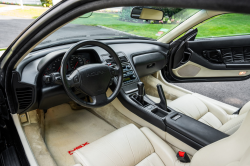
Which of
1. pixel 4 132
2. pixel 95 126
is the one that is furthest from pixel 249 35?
pixel 4 132

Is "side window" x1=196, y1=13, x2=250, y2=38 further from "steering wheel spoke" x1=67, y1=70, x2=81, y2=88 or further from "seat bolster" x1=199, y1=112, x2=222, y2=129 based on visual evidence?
"steering wheel spoke" x1=67, y1=70, x2=81, y2=88

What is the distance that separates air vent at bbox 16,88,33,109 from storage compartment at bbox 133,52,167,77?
112cm

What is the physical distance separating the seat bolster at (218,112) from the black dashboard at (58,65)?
29.7 inches

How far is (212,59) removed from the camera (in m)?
2.47

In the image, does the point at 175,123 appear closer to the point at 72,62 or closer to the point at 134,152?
the point at 134,152

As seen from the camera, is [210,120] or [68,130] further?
[68,130]

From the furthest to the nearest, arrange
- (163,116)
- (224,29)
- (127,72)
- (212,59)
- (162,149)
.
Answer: (224,29) < (212,59) < (127,72) < (163,116) < (162,149)

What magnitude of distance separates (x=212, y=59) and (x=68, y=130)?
6.32 feet

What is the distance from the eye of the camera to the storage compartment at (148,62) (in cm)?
222

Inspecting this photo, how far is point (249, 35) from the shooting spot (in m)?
2.39

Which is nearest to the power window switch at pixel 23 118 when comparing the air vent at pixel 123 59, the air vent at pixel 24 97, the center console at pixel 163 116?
the air vent at pixel 24 97

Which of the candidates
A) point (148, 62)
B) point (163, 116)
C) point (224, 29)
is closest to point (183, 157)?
point (163, 116)

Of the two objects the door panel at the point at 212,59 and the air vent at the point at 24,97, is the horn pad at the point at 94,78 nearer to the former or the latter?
the air vent at the point at 24,97

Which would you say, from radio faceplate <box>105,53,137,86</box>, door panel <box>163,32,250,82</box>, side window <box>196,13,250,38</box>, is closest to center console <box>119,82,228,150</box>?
radio faceplate <box>105,53,137,86</box>
